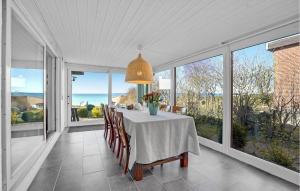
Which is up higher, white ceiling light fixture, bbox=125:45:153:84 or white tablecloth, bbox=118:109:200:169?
white ceiling light fixture, bbox=125:45:153:84

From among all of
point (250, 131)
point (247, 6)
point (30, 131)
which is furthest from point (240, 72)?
point (30, 131)

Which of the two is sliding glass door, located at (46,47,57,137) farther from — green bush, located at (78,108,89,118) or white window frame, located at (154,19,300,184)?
white window frame, located at (154,19,300,184)

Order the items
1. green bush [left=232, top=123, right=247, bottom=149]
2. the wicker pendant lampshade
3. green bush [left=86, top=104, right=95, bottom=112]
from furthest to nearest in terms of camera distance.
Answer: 1. green bush [left=86, top=104, right=95, bottom=112]
2. the wicker pendant lampshade
3. green bush [left=232, top=123, right=247, bottom=149]

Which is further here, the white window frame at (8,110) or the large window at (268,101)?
the large window at (268,101)

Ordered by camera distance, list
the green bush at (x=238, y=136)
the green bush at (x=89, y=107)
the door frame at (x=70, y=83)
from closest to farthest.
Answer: the green bush at (x=238, y=136) < the door frame at (x=70, y=83) < the green bush at (x=89, y=107)

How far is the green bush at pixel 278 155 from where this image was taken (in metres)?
2.42

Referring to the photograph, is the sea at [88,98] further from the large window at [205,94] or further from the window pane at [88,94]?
the large window at [205,94]

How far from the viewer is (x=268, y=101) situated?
2.71 metres

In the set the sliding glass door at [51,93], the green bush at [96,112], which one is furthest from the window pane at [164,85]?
the sliding glass door at [51,93]

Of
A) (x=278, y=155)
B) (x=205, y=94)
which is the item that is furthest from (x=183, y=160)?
(x=205, y=94)

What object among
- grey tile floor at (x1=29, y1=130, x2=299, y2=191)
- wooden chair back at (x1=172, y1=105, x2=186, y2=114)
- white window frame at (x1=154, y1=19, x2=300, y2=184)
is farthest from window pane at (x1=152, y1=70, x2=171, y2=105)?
grey tile floor at (x1=29, y1=130, x2=299, y2=191)

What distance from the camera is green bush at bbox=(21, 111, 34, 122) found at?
2.40 m

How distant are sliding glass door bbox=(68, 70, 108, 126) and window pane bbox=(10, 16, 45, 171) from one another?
2.93 meters

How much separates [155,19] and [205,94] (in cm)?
248
